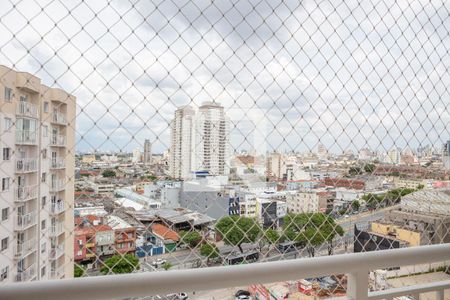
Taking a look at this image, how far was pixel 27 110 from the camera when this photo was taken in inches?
35.4

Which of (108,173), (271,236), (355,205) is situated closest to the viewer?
(108,173)

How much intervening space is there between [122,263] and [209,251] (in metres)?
0.25

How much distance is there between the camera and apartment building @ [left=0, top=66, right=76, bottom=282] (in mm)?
870

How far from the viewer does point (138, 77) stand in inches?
41.4

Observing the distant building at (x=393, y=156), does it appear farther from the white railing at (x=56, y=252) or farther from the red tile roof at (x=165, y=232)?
the white railing at (x=56, y=252)

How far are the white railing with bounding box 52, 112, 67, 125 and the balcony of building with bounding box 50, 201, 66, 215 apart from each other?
0.66 feet

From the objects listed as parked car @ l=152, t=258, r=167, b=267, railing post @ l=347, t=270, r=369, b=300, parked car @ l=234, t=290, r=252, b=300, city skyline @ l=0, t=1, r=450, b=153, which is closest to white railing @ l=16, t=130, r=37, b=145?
city skyline @ l=0, t=1, r=450, b=153

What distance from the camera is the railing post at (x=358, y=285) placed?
1.01m

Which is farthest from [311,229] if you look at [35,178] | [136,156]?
[35,178]

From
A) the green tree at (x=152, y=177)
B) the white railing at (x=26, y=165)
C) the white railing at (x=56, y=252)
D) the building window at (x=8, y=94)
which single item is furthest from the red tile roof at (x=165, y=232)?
the building window at (x=8, y=94)

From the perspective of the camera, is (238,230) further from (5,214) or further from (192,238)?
(5,214)

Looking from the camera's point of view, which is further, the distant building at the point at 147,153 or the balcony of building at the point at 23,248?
the distant building at the point at 147,153

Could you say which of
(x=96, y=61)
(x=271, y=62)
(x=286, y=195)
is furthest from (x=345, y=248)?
(x=96, y=61)

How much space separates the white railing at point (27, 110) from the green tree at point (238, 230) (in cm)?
57
